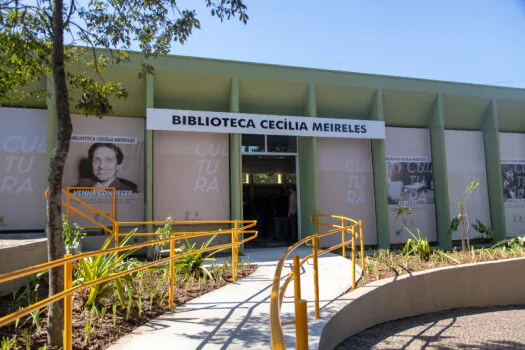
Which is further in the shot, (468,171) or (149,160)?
(468,171)

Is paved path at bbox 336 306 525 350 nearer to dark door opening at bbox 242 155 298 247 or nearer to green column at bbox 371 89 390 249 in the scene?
green column at bbox 371 89 390 249

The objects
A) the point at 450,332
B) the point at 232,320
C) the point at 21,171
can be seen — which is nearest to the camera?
the point at 232,320

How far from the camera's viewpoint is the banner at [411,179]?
1282cm

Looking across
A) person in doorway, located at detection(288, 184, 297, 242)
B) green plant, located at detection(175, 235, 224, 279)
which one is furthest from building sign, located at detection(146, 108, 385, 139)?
green plant, located at detection(175, 235, 224, 279)

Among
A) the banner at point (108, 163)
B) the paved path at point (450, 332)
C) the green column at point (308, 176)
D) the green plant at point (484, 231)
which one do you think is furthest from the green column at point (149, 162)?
the green plant at point (484, 231)

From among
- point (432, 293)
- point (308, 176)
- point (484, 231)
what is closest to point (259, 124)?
point (308, 176)

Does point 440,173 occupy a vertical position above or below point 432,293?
above

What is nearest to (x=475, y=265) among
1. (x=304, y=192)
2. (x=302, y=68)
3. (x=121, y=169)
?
(x=304, y=192)

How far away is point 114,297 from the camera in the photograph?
4.99 meters

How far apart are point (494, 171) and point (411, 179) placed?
3.19 m

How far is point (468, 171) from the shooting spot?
44.9 feet

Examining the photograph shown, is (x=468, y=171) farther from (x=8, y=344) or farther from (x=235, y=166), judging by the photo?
(x=8, y=344)

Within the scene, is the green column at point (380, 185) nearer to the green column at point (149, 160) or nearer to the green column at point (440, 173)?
the green column at point (440, 173)

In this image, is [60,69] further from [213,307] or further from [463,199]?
[463,199]
